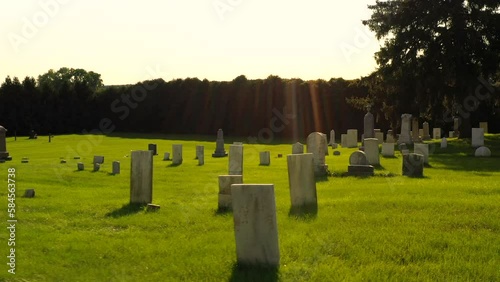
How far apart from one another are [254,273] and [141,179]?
5907 mm

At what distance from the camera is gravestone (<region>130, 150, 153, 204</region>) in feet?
36.9

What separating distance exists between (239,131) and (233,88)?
A: 5.46 metres

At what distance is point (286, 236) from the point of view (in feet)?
24.5

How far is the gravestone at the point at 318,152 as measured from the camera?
16500 mm

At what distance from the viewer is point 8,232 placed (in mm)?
8305

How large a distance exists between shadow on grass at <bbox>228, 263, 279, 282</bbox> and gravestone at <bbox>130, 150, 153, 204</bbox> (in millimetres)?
5367

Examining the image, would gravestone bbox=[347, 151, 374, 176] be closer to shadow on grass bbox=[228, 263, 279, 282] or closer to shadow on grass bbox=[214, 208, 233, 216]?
shadow on grass bbox=[214, 208, 233, 216]

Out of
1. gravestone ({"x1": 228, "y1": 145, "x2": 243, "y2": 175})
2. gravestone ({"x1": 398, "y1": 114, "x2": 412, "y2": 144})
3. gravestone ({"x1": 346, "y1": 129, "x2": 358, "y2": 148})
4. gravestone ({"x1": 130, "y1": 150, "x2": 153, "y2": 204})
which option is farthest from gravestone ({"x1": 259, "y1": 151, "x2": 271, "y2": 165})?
gravestone ({"x1": 398, "y1": 114, "x2": 412, "y2": 144})

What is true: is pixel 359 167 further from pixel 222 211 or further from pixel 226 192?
pixel 222 211

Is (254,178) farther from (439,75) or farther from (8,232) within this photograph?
(439,75)

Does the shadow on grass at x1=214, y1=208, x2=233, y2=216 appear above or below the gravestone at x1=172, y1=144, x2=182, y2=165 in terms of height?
below

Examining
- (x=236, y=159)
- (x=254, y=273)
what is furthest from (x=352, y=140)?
(x=254, y=273)

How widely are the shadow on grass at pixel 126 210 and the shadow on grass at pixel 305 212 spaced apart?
10.3 ft

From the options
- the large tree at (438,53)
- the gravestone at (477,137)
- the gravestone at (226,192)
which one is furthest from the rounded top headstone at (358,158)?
the large tree at (438,53)
